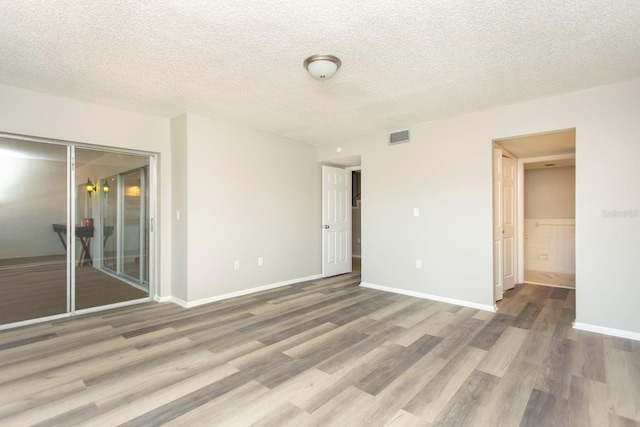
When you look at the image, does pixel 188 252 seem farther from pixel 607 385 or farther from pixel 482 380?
pixel 607 385

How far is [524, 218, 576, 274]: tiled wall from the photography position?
19.5 ft

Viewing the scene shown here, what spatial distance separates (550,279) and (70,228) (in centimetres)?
732

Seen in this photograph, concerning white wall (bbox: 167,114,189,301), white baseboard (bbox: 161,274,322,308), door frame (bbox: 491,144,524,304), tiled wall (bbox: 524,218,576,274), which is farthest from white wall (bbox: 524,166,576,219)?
white wall (bbox: 167,114,189,301)

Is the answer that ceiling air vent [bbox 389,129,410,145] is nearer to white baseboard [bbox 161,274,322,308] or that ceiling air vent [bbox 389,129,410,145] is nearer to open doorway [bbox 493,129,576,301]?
open doorway [bbox 493,129,576,301]

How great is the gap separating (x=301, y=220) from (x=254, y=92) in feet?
8.70

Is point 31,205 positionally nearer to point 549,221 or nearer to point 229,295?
point 229,295

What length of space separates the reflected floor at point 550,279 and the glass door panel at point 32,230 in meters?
6.90

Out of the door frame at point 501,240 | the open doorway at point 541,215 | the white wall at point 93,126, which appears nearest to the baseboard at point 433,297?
the door frame at point 501,240

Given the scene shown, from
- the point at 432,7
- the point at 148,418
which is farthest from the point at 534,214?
the point at 148,418

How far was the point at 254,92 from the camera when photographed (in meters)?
3.33

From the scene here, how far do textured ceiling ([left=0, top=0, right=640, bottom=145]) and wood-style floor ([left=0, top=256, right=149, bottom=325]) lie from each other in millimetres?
1909

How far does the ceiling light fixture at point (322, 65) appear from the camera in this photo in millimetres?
2553

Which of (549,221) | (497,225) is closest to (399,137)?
(497,225)

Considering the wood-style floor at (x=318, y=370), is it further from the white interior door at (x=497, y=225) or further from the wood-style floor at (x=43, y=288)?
the white interior door at (x=497, y=225)
